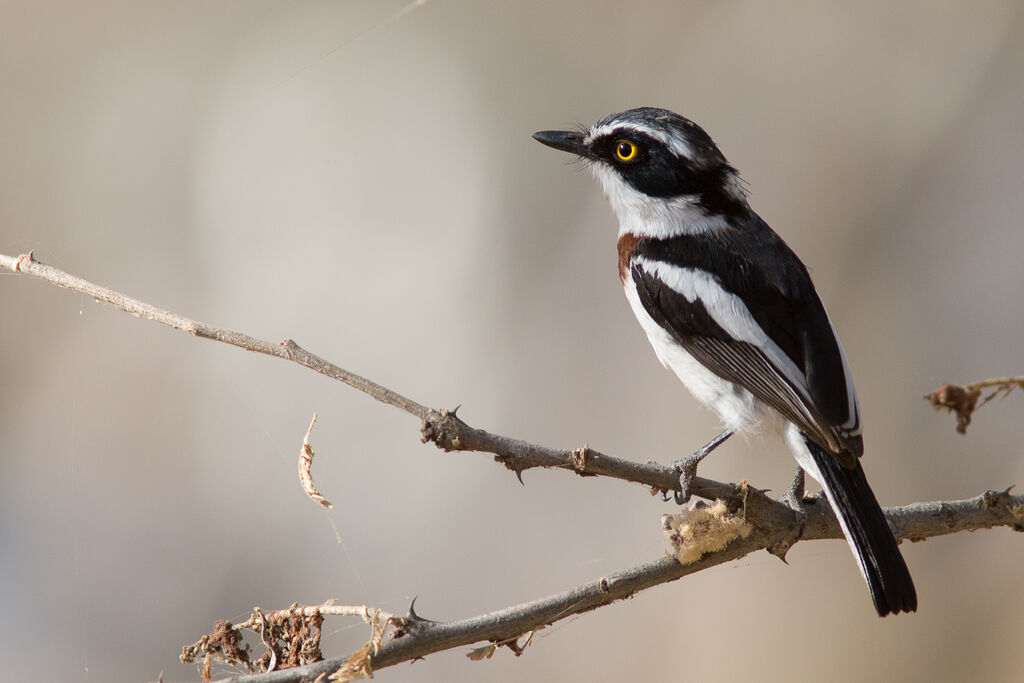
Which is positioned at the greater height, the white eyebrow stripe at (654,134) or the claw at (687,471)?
the white eyebrow stripe at (654,134)

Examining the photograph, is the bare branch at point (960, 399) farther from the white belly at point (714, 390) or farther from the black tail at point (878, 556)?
the white belly at point (714, 390)

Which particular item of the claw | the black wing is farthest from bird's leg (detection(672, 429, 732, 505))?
the black wing

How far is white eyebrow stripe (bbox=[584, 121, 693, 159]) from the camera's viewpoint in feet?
11.2

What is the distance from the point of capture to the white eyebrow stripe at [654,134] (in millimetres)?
3420

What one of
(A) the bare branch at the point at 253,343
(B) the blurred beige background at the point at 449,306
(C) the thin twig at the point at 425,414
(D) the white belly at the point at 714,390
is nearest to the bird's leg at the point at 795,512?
(D) the white belly at the point at 714,390

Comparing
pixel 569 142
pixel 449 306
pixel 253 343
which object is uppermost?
pixel 569 142

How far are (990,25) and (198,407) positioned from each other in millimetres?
4968

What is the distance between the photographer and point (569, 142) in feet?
12.2

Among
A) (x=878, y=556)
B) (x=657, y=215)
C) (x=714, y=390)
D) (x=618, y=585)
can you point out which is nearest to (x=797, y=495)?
(x=878, y=556)

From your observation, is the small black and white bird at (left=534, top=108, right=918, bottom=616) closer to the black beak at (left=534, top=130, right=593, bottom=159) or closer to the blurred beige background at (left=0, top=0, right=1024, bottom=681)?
the black beak at (left=534, top=130, right=593, bottom=159)

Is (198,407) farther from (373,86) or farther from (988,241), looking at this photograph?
(988,241)

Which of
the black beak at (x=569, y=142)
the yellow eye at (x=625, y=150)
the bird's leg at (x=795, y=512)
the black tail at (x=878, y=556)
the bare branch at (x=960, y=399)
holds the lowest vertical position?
the black tail at (x=878, y=556)

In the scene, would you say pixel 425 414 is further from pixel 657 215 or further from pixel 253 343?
pixel 657 215

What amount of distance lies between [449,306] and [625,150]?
233cm
